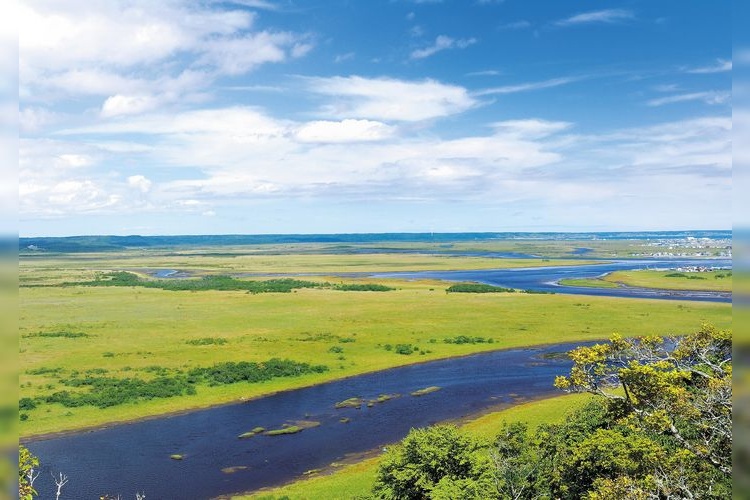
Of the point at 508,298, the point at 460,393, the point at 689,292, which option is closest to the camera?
the point at 460,393

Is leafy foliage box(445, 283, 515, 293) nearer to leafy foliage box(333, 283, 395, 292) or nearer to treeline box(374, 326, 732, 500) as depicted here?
leafy foliage box(333, 283, 395, 292)

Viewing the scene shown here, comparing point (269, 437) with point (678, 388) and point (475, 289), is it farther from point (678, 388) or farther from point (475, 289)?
point (475, 289)

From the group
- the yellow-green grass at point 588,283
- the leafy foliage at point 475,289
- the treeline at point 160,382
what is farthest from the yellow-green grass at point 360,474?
the yellow-green grass at point 588,283

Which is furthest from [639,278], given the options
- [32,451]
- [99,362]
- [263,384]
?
[32,451]

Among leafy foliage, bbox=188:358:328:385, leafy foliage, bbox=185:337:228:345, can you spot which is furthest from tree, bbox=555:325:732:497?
leafy foliage, bbox=185:337:228:345

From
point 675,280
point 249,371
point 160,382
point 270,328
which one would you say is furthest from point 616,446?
point 675,280

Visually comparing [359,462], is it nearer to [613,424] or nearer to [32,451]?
[613,424]

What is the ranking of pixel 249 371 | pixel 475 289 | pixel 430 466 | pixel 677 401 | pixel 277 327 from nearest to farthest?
1. pixel 677 401
2. pixel 430 466
3. pixel 249 371
4. pixel 277 327
5. pixel 475 289
